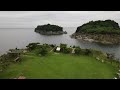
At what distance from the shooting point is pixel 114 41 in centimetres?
6431

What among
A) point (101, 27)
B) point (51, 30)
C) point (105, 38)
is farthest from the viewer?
point (51, 30)

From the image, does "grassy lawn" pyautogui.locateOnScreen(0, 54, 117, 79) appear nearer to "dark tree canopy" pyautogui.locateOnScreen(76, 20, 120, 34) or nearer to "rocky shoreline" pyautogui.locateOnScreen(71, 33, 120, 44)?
"rocky shoreline" pyautogui.locateOnScreen(71, 33, 120, 44)

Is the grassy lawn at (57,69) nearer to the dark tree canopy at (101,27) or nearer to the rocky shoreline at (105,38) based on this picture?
the rocky shoreline at (105,38)

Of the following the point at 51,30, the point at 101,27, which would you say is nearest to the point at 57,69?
the point at 101,27

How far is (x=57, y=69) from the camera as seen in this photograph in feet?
57.5

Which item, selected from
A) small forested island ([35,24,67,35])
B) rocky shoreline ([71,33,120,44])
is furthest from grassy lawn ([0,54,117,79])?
small forested island ([35,24,67,35])

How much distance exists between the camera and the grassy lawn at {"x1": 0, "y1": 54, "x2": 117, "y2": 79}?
15614 mm

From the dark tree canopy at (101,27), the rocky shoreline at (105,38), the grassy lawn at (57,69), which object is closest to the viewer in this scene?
the grassy lawn at (57,69)

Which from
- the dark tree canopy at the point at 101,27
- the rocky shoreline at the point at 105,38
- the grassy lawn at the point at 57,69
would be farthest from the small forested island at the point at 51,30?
the grassy lawn at the point at 57,69

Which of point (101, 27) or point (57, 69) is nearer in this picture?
point (57, 69)

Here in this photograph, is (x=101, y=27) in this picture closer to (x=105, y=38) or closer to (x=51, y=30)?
(x=105, y=38)

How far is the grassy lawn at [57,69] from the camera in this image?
51.2 ft
